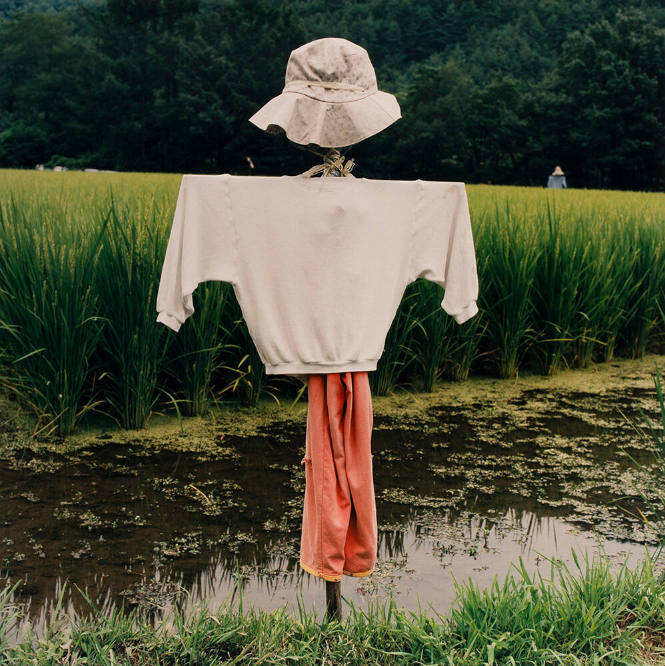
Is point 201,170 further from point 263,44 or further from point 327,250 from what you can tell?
point 327,250

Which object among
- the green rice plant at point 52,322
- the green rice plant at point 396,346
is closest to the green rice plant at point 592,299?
the green rice plant at point 396,346

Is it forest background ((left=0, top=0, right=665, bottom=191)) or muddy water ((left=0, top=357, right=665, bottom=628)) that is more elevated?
forest background ((left=0, top=0, right=665, bottom=191))

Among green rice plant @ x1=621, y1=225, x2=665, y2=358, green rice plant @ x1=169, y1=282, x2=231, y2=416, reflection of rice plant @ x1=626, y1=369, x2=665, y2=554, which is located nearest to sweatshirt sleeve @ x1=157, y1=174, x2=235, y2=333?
reflection of rice plant @ x1=626, y1=369, x2=665, y2=554

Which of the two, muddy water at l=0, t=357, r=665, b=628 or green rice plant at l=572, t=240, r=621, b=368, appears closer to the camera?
muddy water at l=0, t=357, r=665, b=628

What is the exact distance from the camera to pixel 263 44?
115 feet

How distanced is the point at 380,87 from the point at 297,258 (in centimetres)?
3096

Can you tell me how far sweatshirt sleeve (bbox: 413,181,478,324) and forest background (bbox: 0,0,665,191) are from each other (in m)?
26.1

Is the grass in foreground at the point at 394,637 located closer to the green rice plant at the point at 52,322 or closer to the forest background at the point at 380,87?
the green rice plant at the point at 52,322

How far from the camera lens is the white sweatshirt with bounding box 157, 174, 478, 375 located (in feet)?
5.88

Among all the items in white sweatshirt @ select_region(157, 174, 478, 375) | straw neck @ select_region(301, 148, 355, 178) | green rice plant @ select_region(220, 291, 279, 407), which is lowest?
green rice plant @ select_region(220, 291, 279, 407)

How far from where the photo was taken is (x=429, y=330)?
4.11 m

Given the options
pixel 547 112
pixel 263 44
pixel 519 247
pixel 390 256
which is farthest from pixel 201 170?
pixel 390 256

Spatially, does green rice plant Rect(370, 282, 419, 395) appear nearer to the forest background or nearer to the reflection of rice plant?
the reflection of rice plant

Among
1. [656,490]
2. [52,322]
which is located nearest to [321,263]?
[656,490]
